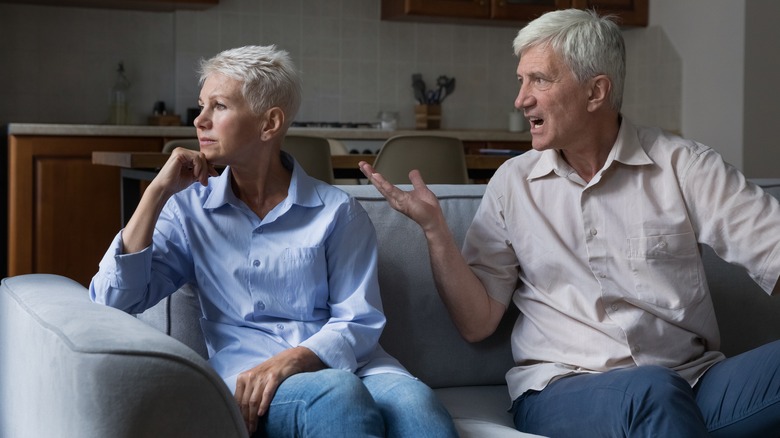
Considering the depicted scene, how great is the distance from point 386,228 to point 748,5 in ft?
12.1

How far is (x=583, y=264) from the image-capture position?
1.80 m

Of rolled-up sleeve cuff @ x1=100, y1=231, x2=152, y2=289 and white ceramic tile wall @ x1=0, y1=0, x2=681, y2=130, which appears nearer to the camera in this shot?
rolled-up sleeve cuff @ x1=100, y1=231, x2=152, y2=289

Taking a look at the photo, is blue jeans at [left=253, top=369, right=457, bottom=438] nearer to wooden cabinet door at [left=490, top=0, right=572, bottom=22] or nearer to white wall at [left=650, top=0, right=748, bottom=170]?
white wall at [left=650, top=0, right=748, bottom=170]

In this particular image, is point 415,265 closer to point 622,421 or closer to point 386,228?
point 386,228

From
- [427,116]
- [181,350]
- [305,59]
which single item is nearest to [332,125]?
[305,59]

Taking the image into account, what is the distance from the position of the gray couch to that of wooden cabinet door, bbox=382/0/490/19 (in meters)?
3.39

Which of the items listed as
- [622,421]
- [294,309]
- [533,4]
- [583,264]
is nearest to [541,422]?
[622,421]

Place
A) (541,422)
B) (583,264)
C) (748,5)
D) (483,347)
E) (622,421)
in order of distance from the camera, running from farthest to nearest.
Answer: (748,5), (483,347), (583,264), (541,422), (622,421)

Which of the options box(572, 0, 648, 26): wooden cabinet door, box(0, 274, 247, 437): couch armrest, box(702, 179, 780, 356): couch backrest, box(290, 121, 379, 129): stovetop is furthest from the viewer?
box(572, 0, 648, 26): wooden cabinet door

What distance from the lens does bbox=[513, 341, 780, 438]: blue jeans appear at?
4.83 ft

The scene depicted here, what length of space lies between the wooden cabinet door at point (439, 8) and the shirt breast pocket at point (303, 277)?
3827mm

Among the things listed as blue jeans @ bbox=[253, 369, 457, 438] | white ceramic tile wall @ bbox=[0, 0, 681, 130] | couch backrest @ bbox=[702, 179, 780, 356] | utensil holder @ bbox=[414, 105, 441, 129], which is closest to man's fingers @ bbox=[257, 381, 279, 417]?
blue jeans @ bbox=[253, 369, 457, 438]

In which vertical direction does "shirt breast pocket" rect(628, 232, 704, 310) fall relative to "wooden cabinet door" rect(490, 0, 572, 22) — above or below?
below

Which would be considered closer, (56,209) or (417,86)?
(56,209)
